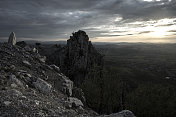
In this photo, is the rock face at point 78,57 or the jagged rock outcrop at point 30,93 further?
the rock face at point 78,57

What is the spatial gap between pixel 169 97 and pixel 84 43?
130 ft

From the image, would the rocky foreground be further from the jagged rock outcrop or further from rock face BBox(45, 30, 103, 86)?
rock face BBox(45, 30, 103, 86)

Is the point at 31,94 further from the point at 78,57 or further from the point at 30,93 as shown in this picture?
the point at 78,57

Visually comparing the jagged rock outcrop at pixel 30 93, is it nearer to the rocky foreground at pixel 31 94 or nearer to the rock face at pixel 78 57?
the rocky foreground at pixel 31 94

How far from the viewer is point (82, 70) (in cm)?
6662

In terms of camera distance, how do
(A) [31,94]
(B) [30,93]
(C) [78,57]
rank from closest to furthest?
(A) [31,94], (B) [30,93], (C) [78,57]

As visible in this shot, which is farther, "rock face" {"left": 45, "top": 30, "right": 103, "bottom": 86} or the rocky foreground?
"rock face" {"left": 45, "top": 30, "right": 103, "bottom": 86}

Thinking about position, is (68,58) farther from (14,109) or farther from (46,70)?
(14,109)

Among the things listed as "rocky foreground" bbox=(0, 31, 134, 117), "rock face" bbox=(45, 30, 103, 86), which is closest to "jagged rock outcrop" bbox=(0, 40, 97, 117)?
"rocky foreground" bbox=(0, 31, 134, 117)

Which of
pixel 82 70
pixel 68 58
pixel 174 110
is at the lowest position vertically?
pixel 174 110

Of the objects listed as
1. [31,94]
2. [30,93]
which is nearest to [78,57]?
[30,93]

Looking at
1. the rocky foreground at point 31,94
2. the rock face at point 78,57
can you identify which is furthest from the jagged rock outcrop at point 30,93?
the rock face at point 78,57

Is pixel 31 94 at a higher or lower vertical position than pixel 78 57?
higher

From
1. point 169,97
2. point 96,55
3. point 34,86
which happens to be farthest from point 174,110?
point 96,55
